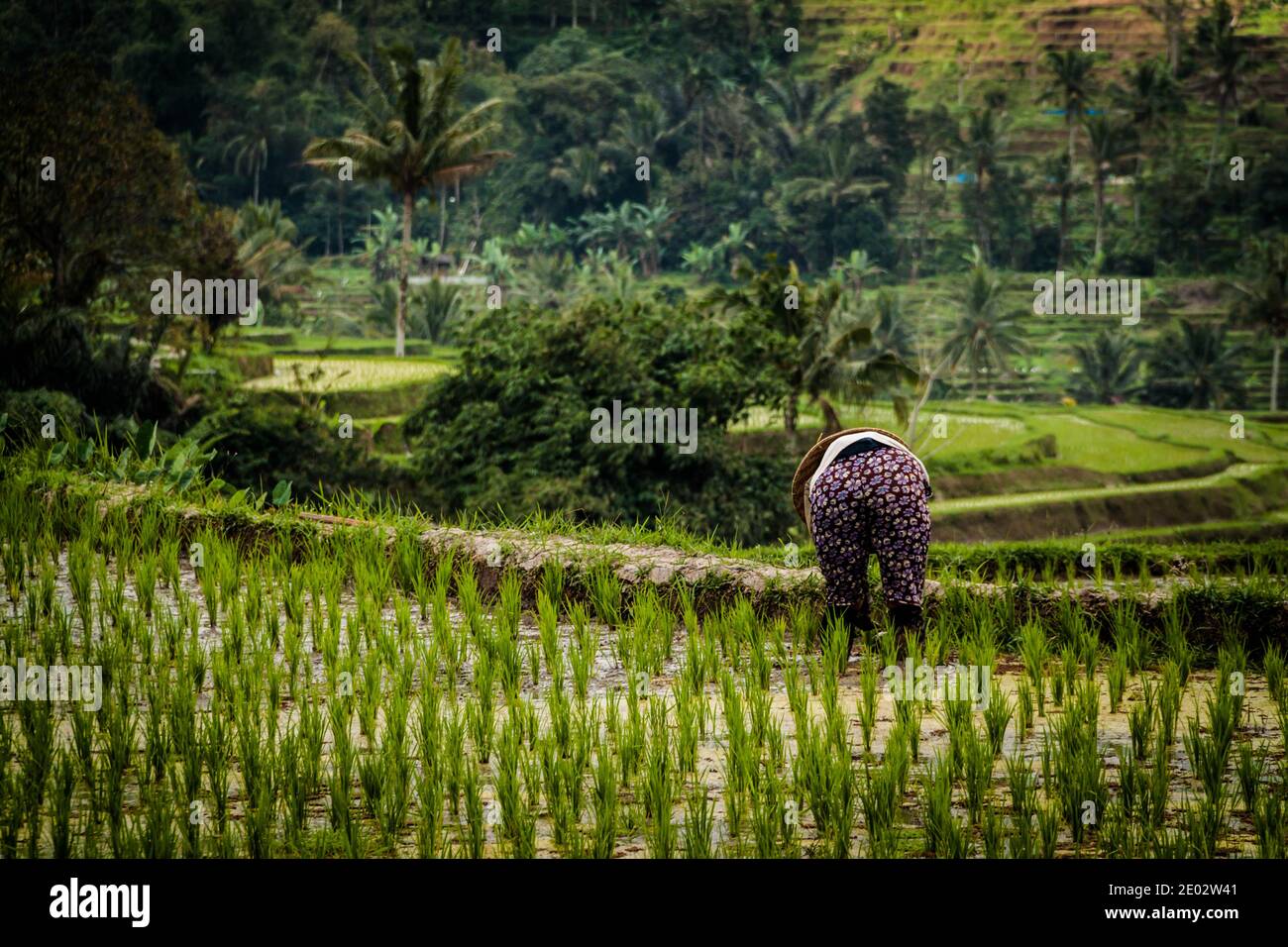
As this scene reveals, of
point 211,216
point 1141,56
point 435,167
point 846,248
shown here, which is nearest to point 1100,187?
point 846,248

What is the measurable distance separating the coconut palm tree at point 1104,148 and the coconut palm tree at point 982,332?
51.0 feet

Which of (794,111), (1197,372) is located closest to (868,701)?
(1197,372)

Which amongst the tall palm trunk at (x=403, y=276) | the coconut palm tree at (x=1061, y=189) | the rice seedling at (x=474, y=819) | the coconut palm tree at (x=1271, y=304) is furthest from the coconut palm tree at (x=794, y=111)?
the rice seedling at (x=474, y=819)

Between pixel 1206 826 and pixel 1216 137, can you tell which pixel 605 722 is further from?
pixel 1216 137

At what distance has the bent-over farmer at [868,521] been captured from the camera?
5660 mm

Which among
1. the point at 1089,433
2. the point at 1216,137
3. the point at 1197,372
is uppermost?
the point at 1216,137

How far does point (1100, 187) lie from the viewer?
6194cm

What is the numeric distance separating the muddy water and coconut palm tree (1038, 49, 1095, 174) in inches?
2612

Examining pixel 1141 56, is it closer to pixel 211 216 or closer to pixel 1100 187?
pixel 1100 187

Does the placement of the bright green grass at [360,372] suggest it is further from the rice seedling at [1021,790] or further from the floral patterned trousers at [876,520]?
the rice seedling at [1021,790]

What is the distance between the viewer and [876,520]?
5707 mm

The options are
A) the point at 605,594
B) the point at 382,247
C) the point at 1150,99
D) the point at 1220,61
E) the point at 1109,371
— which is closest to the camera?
the point at 605,594

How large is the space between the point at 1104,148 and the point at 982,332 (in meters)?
19.9
